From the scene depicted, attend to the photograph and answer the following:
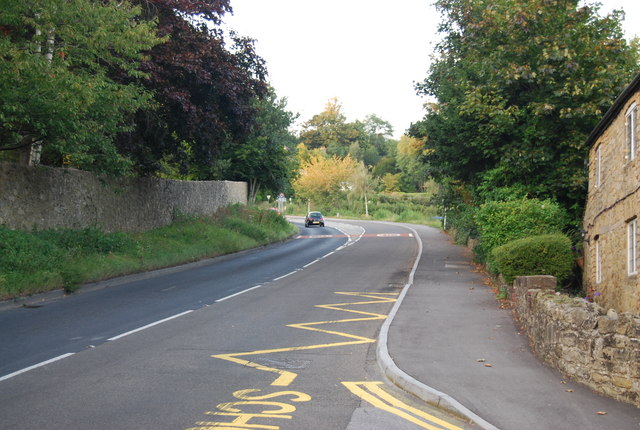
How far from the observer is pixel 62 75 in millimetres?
13750

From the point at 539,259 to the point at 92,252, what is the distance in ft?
42.1

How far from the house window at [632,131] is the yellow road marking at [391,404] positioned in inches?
287

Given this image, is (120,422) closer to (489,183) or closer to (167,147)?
(489,183)

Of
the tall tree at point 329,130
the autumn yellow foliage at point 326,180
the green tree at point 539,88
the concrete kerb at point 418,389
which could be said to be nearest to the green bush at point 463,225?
the green tree at point 539,88

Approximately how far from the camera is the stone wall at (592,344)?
698 centimetres

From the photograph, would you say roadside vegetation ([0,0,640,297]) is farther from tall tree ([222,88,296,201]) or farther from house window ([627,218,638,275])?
tall tree ([222,88,296,201])

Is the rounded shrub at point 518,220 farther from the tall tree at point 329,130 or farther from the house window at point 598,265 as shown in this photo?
the tall tree at point 329,130

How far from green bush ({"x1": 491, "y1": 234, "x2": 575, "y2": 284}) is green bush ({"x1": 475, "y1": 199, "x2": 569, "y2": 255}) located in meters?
2.68

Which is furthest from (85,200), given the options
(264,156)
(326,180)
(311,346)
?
(326,180)

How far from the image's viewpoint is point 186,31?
22000mm

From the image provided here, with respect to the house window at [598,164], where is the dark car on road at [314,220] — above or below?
below

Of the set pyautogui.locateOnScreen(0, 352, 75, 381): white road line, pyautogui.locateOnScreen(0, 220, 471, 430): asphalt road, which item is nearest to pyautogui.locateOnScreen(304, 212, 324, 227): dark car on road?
pyautogui.locateOnScreen(0, 220, 471, 430): asphalt road

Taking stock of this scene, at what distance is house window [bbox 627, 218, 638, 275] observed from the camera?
11266 millimetres

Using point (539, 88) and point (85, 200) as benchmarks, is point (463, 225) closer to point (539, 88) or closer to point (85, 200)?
point (539, 88)
